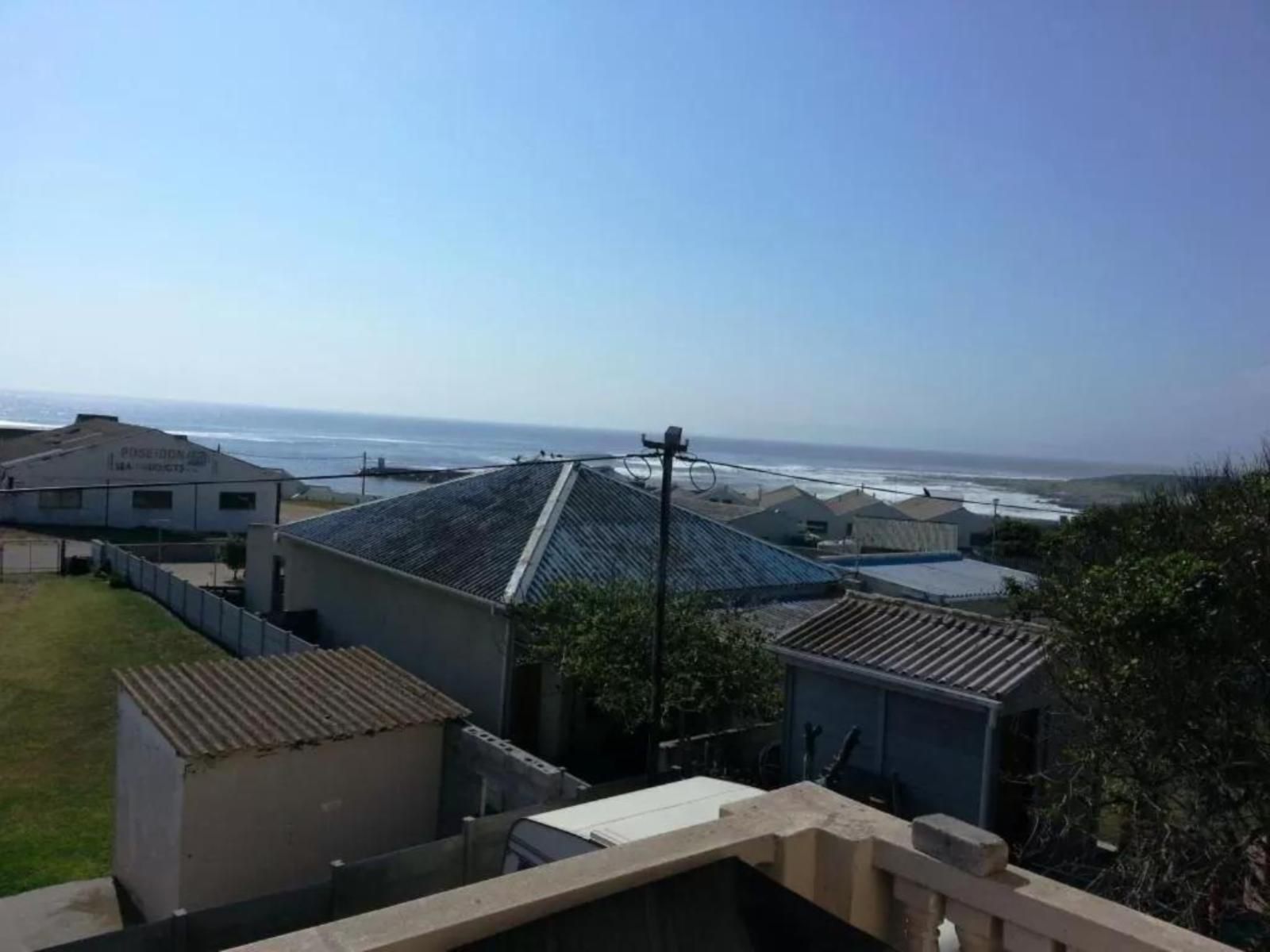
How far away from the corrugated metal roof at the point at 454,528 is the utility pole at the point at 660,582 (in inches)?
150

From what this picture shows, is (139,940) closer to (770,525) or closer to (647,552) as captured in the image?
(647,552)

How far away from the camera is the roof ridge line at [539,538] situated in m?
16.2

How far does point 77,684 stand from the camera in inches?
801

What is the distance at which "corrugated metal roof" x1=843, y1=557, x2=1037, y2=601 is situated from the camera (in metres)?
23.9

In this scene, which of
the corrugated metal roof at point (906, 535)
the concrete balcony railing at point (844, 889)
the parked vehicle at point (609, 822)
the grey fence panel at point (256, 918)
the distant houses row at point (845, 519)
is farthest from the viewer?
the distant houses row at point (845, 519)

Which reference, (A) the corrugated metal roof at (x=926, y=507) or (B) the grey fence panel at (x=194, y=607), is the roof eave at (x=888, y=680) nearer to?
(B) the grey fence panel at (x=194, y=607)

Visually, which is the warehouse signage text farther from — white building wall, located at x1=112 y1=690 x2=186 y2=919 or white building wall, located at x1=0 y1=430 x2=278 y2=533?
white building wall, located at x1=112 y1=690 x2=186 y2=919

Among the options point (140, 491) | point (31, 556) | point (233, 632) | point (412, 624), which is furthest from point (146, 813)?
point (140, 491)

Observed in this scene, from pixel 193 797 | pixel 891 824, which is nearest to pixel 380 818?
pixel 193 797

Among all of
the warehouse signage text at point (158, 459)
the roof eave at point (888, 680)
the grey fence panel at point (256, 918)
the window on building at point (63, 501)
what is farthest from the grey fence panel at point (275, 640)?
the window on building at point (63, 501)

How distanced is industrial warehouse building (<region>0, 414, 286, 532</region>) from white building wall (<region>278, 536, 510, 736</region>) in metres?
25.4

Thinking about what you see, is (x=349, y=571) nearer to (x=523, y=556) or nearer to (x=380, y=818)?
(x=523, y=556)

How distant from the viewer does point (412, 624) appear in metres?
19.0

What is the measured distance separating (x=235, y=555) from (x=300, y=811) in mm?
25801
